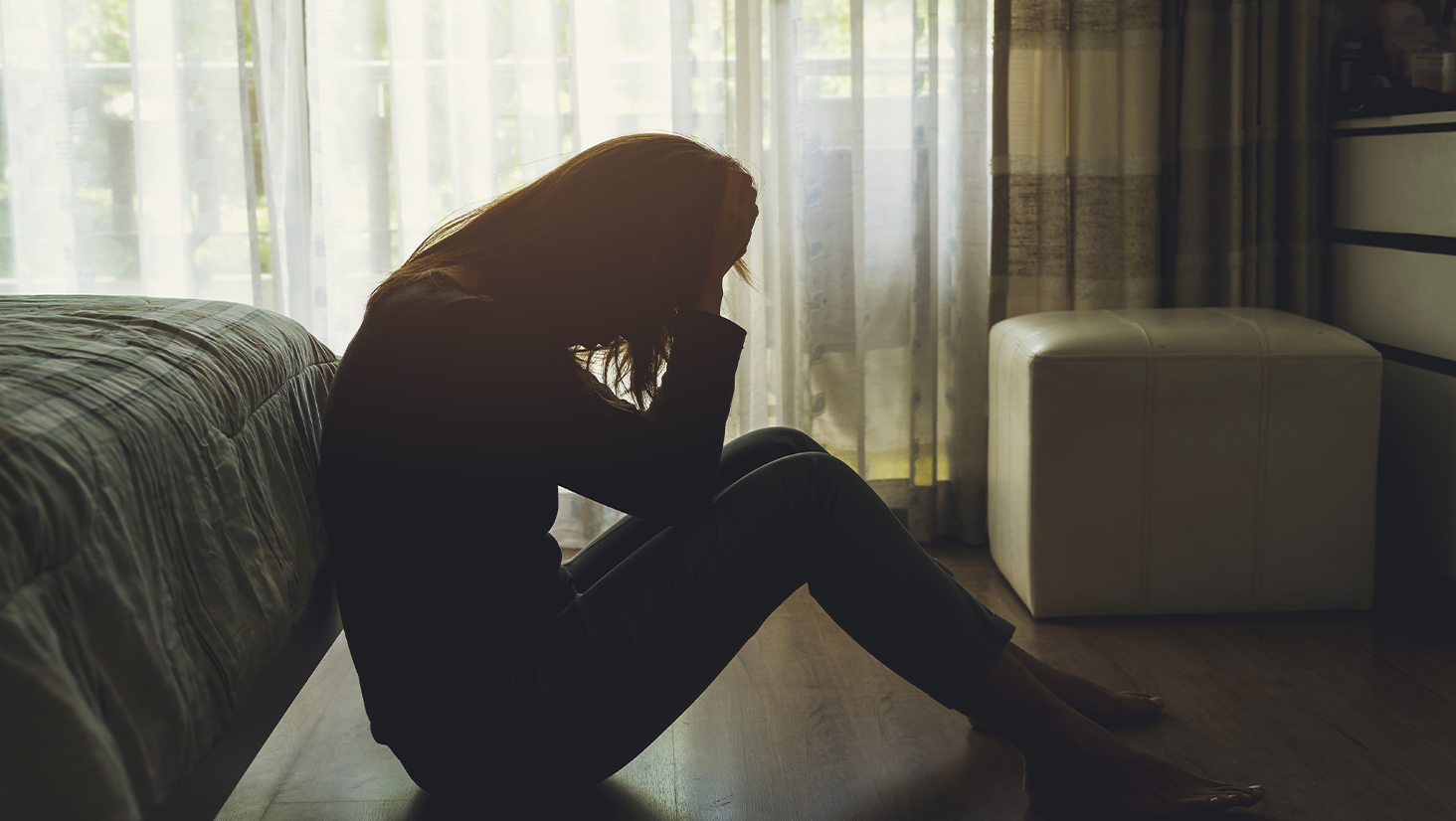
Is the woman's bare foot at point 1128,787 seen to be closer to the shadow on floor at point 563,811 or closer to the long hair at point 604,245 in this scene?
the shadow on floor at point 563,811

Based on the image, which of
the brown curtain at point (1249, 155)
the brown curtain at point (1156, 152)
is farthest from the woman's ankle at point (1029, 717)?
the brown curtain at point (1249, 155)

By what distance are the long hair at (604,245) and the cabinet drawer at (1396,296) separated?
147 centimetres

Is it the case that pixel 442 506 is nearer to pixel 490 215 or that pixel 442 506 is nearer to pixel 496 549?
pixel 496 549

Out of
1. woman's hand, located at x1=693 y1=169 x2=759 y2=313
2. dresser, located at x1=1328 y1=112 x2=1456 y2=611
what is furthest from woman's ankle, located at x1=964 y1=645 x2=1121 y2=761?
dresser, located at x1=1328 y1=112 x2=1456 y2=611

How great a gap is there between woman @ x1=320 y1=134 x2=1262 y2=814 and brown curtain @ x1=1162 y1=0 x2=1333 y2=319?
4.55 ft

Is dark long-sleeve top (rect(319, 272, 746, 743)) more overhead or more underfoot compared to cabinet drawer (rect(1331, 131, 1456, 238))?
more underfoot

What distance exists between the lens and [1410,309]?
2.03m

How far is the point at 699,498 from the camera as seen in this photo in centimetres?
115

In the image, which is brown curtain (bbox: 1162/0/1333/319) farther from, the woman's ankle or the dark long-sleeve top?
the dark long-sleeve top

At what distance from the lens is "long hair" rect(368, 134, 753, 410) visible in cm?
108

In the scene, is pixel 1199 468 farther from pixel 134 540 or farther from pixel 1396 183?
pixel 134 540

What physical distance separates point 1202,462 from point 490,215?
134 cm

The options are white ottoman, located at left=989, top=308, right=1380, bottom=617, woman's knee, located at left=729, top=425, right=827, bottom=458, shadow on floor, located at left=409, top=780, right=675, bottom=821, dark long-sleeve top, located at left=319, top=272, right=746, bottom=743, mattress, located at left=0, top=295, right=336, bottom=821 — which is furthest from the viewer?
white ottoman, located at left=989, top=308, right=1380, bottom=617

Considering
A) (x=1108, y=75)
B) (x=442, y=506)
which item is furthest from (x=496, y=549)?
(x=1108, y=75)
